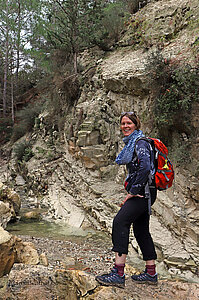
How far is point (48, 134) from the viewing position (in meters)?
12.2

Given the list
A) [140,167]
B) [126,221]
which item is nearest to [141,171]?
[140,167]

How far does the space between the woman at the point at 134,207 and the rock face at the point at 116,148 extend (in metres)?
2.61

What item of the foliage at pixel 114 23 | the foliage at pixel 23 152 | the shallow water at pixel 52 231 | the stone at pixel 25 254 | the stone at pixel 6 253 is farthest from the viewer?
the foliage at pixel 23 152

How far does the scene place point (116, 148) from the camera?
328 inches

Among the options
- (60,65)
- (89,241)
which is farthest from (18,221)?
(60,65)

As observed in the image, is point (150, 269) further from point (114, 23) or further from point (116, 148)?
point (114, 23)

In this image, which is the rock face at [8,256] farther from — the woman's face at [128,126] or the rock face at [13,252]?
the woman's face at [128,126]

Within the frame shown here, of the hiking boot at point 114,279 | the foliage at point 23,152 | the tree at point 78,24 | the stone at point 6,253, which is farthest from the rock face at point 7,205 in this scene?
the tree at point 78,24

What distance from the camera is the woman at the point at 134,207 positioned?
2.29m

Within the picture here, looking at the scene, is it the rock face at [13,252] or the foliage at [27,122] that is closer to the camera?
the rock face at [13,252]

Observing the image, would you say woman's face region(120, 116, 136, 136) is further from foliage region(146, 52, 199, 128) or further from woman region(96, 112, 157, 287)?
foliage region(146, 52, 199, 128)

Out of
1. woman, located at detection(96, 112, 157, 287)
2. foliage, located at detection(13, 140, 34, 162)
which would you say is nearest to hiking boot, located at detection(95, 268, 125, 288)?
woman, located at detection(96, 112, 157, 287)

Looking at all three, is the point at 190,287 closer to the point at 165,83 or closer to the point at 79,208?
the point at 165,83

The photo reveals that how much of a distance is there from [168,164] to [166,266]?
3.24 meters
